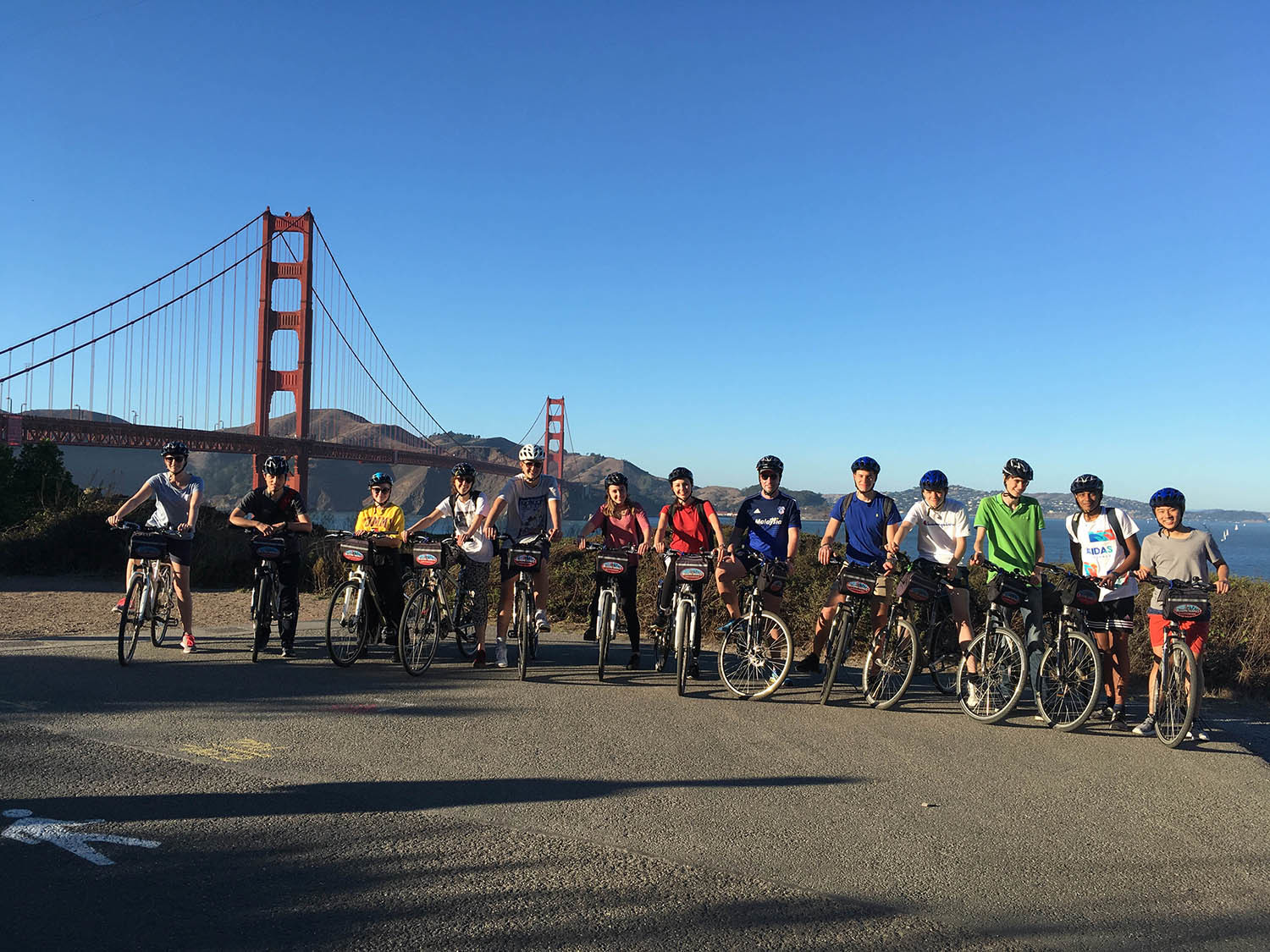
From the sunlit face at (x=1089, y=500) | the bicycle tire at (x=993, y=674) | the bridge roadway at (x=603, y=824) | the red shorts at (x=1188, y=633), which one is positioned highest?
the sunlit face at (x=1089, y=500)

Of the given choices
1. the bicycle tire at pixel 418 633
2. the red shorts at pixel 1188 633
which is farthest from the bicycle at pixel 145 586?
the red shorts at pixel 1188 633

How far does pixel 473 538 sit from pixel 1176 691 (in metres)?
5.20

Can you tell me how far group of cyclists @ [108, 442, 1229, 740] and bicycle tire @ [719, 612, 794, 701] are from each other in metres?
0.19

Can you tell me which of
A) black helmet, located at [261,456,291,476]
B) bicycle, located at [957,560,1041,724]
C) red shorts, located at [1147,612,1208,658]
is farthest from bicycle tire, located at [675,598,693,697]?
black helmet, located at [261,456,291,476]

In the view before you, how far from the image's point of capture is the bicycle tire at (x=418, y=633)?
25.3 ft

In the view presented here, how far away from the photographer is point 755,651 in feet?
23.7

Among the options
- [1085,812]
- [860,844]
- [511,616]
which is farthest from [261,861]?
[511,616]

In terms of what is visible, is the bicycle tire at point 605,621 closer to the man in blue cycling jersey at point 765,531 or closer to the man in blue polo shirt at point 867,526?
the man in blue cycling jersey at point 765,531

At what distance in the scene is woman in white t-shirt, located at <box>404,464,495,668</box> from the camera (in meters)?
8.03

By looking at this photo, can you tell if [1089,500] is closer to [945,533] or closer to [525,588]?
[945,533]

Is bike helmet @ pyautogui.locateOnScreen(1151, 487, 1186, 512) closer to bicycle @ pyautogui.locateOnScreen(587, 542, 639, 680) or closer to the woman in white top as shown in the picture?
bicycle @ pyautogui.locateOnScreen(587, 542, 639, 680)

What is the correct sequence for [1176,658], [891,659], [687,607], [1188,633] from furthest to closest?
[687,607], [891,659], [1188,633], [1176,658]

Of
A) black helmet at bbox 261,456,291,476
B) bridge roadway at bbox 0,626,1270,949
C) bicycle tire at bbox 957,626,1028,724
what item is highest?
black helmet at bbox 261,456,291,476

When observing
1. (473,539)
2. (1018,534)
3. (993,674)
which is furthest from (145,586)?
(1018,534)
